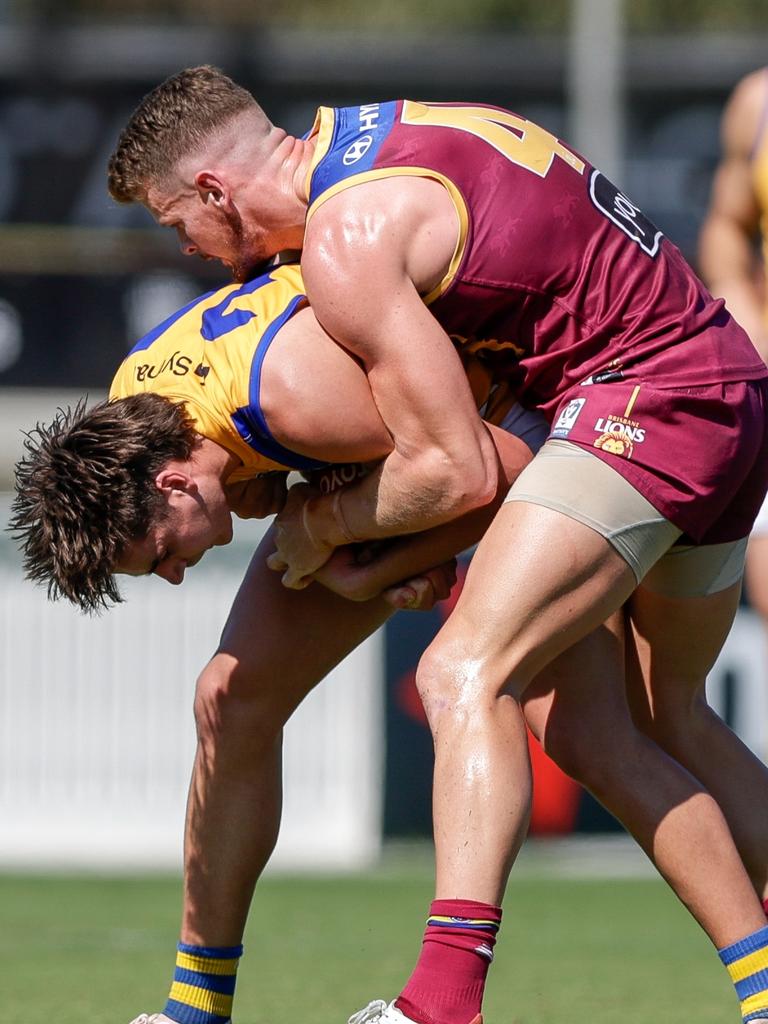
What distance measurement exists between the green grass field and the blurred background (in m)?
1.29

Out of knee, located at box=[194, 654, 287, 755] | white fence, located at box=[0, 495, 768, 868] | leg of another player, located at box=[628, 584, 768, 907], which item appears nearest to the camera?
leg of another player, located at box=[628, 584, 768, 907]

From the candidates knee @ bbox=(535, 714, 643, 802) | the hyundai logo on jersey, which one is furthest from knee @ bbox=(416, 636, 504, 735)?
the hyundai logo on jersey

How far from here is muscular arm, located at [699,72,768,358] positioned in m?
5.96

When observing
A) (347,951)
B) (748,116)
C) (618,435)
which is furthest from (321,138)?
(347,951)

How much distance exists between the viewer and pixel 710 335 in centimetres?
396

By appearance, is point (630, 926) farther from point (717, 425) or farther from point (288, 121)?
point (288, 121)

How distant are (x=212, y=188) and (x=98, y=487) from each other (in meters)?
0.73

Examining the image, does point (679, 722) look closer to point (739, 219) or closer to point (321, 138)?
point (321, 138)

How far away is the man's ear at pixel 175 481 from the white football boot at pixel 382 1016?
1.21 meters

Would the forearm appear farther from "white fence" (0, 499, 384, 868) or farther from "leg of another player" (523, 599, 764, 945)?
"white fence" (0, 499, 384, 868)

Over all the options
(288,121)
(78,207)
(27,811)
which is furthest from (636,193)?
(27,811)

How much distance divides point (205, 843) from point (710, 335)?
174 centimetres

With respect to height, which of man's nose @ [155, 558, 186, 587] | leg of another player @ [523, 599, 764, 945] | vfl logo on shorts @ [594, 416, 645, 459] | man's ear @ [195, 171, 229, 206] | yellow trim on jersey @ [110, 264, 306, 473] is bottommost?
leg of another player @ [523, 599, 764, 945]

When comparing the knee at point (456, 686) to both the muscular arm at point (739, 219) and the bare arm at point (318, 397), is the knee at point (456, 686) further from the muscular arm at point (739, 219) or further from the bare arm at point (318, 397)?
the muscular arm at point (739, 219)
